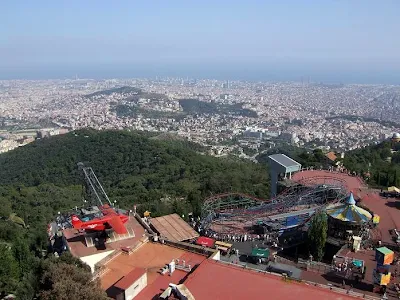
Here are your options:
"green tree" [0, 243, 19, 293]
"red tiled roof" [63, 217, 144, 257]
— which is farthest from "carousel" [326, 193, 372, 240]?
"green tree" [0, 243, 19, 293]

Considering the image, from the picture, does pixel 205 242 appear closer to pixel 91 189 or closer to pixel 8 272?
pixel 8 272

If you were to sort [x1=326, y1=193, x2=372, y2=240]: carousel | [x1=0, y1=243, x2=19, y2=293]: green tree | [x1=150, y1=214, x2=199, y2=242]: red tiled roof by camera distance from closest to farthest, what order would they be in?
[x1=150, y1=214, x2=199, y2=242]: red tiled roof, [x1=326, y1=193, x2=372, y2=240]: carousel, [x1=0, y1=243, x2=19, y2=293]: green tree

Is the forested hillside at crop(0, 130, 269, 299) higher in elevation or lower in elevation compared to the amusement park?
lower

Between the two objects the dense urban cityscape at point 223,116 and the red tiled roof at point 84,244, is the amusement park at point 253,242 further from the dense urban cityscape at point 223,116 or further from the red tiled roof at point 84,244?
the dense urban cityscape at point 223,116

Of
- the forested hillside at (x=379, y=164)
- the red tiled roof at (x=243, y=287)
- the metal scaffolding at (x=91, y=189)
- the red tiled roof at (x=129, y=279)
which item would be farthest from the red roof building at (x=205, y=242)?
the forested hillside at (x=379, y=164)

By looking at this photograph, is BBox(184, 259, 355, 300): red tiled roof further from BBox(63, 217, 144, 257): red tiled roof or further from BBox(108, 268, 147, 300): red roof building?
BBox(63, 217, 144, 257): red tiled roof

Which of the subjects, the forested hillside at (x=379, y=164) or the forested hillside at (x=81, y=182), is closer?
the forested hillside at (x=81, y=182)
